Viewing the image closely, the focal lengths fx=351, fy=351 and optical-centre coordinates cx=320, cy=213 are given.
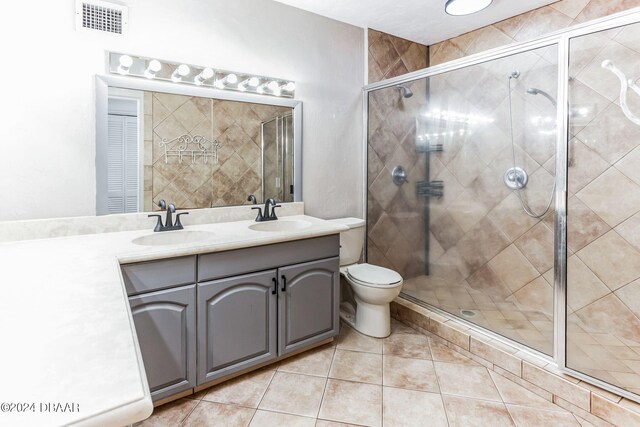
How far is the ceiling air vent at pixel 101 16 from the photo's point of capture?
5.98 ft

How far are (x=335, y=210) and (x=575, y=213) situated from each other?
1575 millimetres

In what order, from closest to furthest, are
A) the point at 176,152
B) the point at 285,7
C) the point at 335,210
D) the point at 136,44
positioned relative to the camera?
the point at 136,44 < the point at 176,152 < the point at 285,7 < the point at 335,210

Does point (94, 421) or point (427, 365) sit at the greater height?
point (94, 421)

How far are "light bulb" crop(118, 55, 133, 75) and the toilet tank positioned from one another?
1.63 metres

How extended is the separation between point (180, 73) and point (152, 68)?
154 millimetres

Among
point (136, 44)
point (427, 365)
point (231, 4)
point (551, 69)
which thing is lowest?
point (427, 365)

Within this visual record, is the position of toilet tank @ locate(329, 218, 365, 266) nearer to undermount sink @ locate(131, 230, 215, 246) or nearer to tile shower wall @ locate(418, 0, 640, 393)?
undermount sink @ locate(131, 230, 215, 246)

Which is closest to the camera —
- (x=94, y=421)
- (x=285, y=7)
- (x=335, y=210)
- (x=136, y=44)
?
(x=94, y=421)

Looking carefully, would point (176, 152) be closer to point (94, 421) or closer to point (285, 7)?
point (285, 7)

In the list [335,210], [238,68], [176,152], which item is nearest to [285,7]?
[238,68]

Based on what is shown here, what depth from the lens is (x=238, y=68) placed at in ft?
7.59

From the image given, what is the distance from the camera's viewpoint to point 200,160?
220cm

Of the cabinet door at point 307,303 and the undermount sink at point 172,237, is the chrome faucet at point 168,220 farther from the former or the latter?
the cabinet door at point 307,303

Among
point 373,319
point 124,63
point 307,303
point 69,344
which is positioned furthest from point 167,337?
point 124,63
